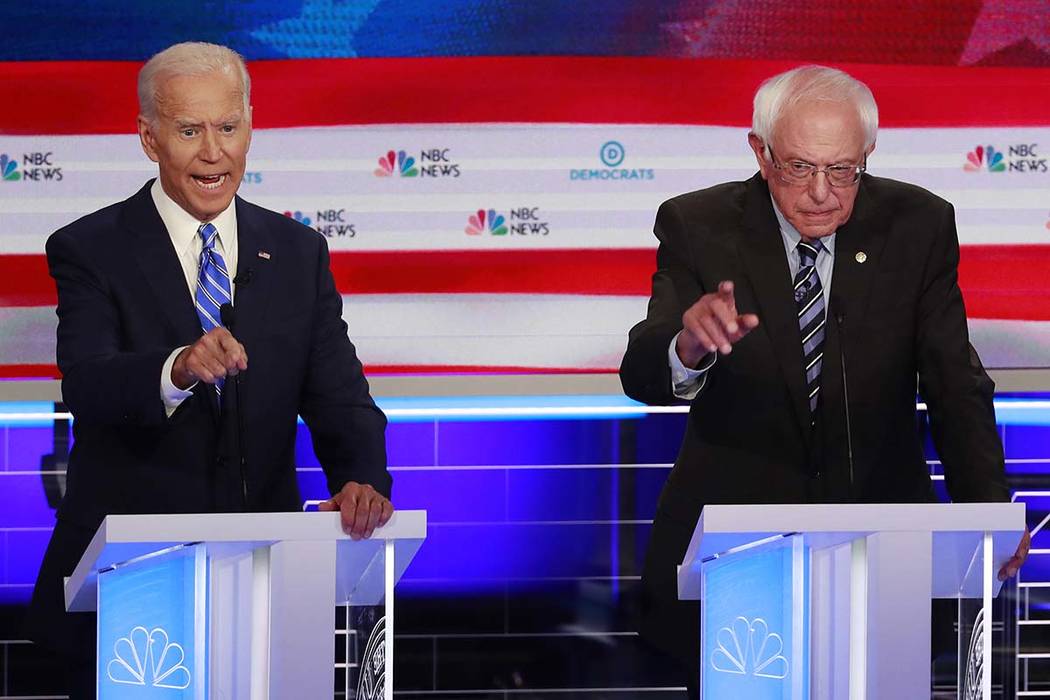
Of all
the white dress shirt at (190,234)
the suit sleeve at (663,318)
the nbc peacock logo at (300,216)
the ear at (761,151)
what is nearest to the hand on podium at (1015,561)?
the suit sleeve at (663,318)

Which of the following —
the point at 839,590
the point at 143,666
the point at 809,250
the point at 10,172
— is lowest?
the point at 143,666

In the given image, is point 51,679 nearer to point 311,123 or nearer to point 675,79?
point 311,123

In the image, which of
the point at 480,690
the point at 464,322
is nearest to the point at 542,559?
the point at 480,690

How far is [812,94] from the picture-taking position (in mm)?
2840

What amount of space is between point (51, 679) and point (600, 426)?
64.4 inches

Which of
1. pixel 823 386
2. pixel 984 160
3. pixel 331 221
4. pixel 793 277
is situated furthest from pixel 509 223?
pixel 823 386

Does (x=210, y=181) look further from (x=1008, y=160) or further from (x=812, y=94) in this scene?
(x=1008, y=160)

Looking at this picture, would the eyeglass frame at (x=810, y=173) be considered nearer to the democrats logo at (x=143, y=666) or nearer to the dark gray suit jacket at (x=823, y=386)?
the dark gray suit jacket at (x=823, y=386)

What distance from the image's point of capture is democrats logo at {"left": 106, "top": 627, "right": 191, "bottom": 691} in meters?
2.19

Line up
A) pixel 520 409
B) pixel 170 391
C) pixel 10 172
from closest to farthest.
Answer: pixel 170 391, pixel 10 172, pixel 520 409

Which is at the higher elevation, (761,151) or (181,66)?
(181,66)

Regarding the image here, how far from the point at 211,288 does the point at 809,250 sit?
1.00m

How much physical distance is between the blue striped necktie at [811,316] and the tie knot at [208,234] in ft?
3.24

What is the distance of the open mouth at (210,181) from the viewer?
117 inches
